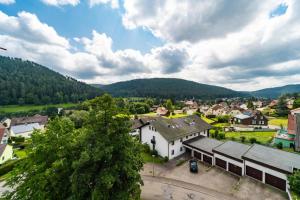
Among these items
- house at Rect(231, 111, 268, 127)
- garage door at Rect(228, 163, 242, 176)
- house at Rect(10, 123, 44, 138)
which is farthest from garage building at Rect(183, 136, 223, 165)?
house at Rect(10, 123, 44, 138)

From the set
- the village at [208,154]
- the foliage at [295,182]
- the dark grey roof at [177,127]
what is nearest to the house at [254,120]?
the village at [208,154]

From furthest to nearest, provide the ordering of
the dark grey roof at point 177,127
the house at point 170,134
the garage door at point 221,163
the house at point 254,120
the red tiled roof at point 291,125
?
1. the house at point 254,120
2. the red tiled roof at point 291,125
3. the dark grey roof at point 177,127
4. the house at point 170,134
5. the garage door at point 221,163

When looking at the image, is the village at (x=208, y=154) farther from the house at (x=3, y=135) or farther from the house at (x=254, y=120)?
the house at (x=254, y=120)

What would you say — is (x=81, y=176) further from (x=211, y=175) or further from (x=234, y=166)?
(x=234, y=166)

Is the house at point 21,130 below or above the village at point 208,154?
below

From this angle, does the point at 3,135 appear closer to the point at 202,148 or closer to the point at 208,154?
the point at 202,148

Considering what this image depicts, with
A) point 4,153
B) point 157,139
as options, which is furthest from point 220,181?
point 4,153

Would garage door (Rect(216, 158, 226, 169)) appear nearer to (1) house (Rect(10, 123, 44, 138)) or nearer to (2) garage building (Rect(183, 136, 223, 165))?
(2) garage building (Rect(183, 136, 223, 165))
